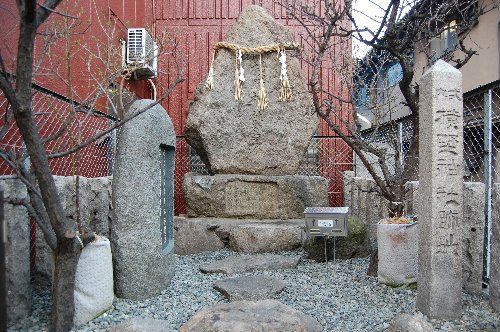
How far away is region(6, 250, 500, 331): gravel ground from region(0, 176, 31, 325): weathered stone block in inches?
4.6

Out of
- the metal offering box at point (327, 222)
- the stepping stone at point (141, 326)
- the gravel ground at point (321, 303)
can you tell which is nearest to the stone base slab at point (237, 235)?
the gravel ground at point (321, 303)

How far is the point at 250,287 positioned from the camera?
3.72m

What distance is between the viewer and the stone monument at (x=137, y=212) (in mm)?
3486

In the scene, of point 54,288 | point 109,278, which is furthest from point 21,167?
point 109,278

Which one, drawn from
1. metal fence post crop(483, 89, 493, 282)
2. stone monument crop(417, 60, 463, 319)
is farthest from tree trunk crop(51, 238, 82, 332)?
metal fence post crop(483, 89, 493, 282)

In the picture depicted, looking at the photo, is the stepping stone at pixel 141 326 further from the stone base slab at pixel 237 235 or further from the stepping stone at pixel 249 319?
the stone base slab at pixel 237 235

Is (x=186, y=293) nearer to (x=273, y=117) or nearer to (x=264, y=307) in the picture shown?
(x=264, y=307)

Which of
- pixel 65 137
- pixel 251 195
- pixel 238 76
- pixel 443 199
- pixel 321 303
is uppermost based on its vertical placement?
pixel 238 76

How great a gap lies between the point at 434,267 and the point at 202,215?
336 cm

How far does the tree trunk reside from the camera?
2.84 meters

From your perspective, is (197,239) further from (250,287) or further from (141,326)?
(141,326)

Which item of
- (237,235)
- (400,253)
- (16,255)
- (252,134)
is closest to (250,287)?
(400,253)

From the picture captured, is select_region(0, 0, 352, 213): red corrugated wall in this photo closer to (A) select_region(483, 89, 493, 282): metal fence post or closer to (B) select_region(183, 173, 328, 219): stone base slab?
(B) select_region(183, 173, 328, 219): stone base slab

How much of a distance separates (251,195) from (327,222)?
1656mm
